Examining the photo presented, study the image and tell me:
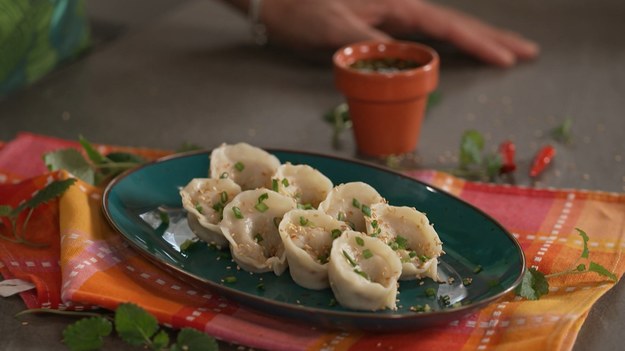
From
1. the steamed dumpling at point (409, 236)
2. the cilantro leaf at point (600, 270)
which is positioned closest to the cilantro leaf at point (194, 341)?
the steamed dumpling at point (409, 236)

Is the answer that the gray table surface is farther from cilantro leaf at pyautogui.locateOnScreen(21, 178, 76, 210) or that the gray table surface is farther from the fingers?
cilantro leaf at pyautogui.locateOnScreen(21, 178, 76, 210)

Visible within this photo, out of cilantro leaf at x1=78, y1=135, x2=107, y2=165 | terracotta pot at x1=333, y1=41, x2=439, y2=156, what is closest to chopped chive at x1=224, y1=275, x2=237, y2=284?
cilantro leaf at x1=78, y1=135, x2=107, y2=165

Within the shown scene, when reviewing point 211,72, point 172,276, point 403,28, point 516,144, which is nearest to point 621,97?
point 516,144

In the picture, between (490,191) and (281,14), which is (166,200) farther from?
(281,14)

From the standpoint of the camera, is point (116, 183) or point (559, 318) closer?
point (559, 318)

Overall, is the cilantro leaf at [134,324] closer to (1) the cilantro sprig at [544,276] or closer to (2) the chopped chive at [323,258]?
(2) the chopped chive at [323,258]

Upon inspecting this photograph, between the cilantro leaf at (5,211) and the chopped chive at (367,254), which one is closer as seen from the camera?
the chopped chive at (367,254)
